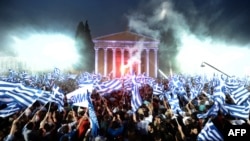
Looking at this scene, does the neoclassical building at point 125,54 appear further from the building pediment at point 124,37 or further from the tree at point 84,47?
the tree at point 84,47

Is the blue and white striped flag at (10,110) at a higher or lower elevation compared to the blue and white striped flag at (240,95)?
lower

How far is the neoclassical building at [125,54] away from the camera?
4666 centimetres

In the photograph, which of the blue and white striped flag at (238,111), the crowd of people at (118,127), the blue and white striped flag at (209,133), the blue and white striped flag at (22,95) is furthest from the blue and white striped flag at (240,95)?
the blue and white striped flag at (22,95)

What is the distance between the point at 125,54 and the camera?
48.7 m

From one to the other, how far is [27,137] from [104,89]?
432cm

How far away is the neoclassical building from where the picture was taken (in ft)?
153

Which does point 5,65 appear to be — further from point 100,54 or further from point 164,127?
point 164,127

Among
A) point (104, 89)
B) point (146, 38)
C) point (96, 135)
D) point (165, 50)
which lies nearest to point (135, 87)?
point (104, 89)

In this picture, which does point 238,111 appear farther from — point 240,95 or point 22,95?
point 22,95

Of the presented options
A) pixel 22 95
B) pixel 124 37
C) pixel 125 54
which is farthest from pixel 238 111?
pixel 125 54

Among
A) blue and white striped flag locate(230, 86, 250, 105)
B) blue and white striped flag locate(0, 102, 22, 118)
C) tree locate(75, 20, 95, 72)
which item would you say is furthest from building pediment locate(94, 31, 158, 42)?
blue and white striped flag locate(0, 102, 22, 118)

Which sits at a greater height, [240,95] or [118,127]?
[240,95]

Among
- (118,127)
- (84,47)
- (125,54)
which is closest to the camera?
(118,127)

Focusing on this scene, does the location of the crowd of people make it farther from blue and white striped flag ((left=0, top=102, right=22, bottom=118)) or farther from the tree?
the tree
